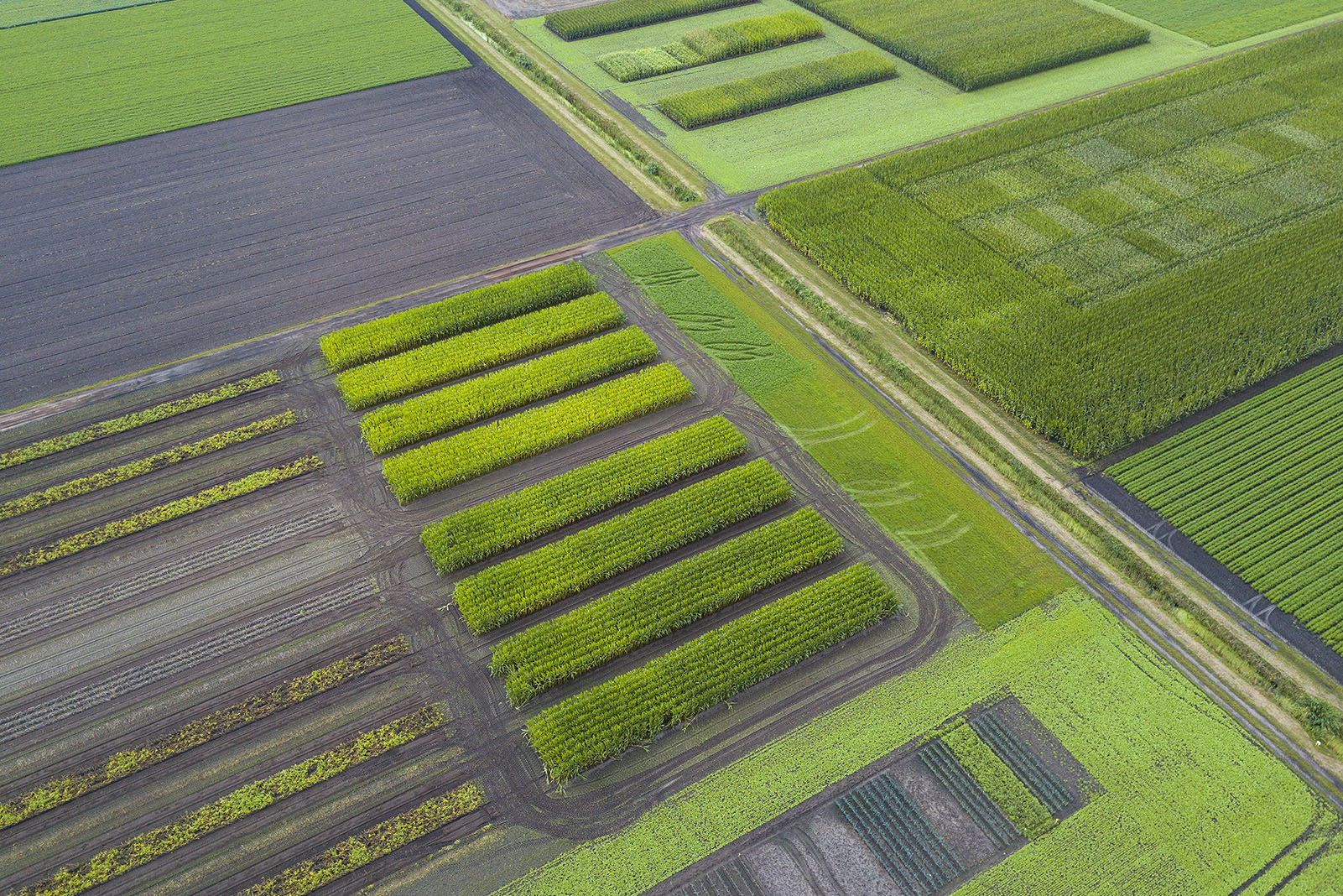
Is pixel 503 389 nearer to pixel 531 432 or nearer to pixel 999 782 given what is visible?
pixel 531 432

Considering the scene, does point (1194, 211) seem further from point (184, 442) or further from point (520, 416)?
point (184, 442)

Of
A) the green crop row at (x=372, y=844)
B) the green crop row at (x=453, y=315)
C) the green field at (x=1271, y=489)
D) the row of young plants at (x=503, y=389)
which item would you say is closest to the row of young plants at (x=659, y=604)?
the green crop row at (x=372, y=844)

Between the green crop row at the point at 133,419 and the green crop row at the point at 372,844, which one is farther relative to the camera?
the green crop row at the point at 133,419

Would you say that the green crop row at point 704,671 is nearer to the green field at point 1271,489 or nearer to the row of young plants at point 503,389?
the green field at point 1271,489

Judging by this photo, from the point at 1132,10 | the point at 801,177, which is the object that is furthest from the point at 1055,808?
the point at 1132,10

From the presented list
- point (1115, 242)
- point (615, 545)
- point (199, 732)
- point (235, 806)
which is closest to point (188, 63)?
point (199, 732)

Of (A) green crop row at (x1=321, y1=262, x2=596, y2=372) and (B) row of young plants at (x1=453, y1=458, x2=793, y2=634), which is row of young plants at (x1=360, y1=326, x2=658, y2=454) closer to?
(A) green crop row at (x1=321, y1=262, x2=596, y2=372)

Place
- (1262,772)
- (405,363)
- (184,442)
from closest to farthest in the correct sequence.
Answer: (1262,772)
(184,442)
(405,363)
